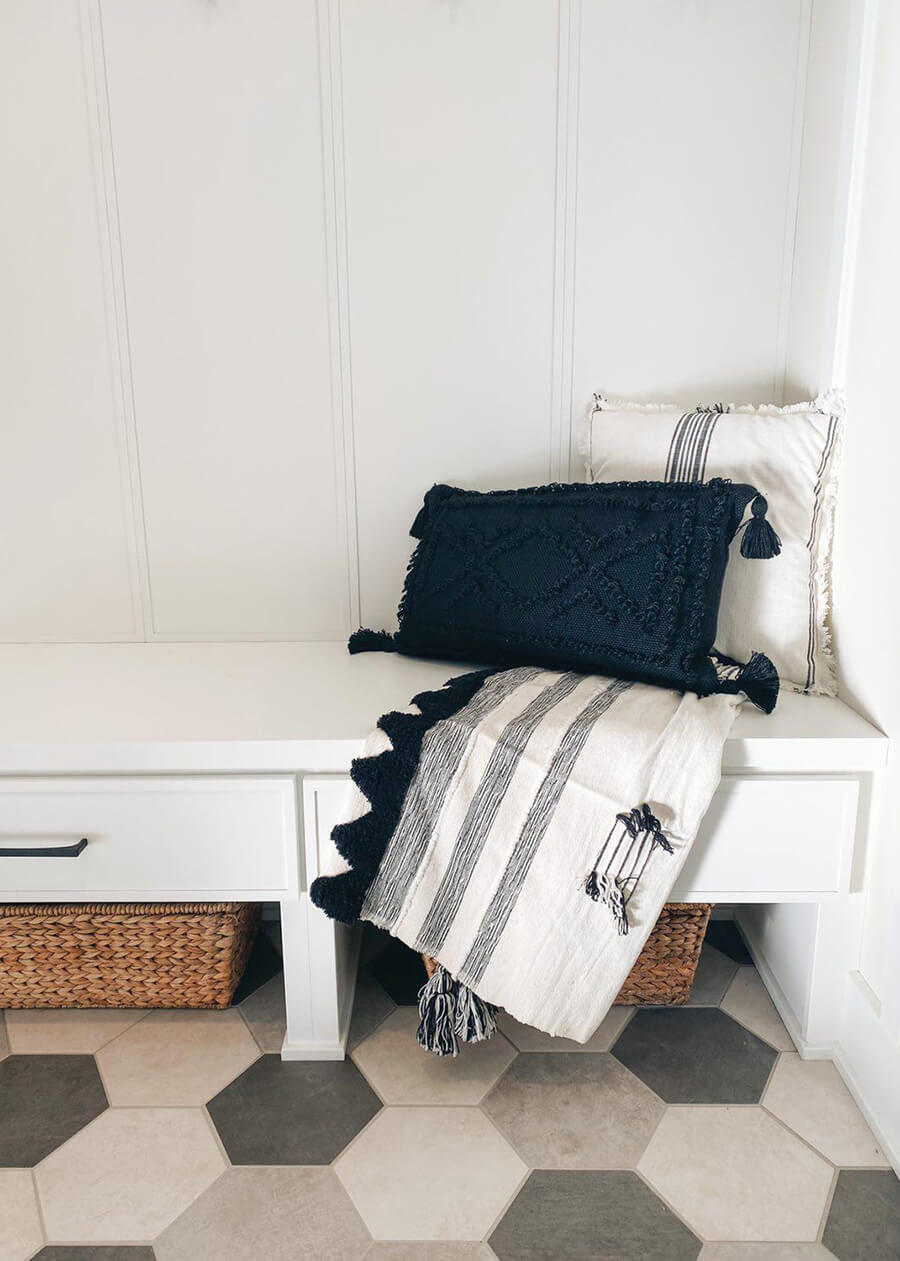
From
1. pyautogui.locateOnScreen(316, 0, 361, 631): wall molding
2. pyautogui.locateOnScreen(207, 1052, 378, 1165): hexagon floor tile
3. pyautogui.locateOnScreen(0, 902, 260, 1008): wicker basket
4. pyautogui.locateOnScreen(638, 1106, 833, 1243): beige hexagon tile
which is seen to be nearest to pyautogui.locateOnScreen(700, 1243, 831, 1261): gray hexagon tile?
pyautogui.locateOnScreen(638, 1106, 833, 1243): beige hexagon tile

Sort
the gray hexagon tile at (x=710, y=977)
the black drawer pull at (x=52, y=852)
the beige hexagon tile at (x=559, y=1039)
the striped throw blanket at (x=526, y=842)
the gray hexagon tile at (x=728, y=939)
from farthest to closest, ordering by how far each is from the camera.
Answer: the gray hexagon tile at (x=728, y=939)
the gray hexagon tile at (x=710, y=977)
the beige hexagon tile at (x=559, y=1039)
the black drawer pull at (x=52, y=852)
the striped throw blanket at (x=526, y=842)

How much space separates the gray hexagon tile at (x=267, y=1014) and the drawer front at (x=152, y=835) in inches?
10.9

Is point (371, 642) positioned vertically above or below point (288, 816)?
above

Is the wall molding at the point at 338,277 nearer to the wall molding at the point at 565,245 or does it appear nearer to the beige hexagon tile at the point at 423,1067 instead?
the wall molding at the point at 565,245

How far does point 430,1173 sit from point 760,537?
1.01 m

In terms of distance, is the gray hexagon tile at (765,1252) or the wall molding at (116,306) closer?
the gray hexagon tile at (765,1252)

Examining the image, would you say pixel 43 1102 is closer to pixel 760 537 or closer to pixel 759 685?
pixel 759 685

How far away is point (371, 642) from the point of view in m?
1.67

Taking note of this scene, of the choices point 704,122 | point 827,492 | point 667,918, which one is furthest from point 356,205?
point 667,918

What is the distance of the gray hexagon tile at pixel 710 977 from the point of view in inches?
59.9

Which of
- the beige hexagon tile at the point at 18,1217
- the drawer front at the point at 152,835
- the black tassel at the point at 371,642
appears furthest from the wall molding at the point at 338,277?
the beige hexagon tile at the point at 18,1217

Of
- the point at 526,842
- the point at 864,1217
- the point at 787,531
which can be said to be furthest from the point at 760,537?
the point at 864,1217

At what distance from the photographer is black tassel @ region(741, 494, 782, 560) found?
135 centimetres

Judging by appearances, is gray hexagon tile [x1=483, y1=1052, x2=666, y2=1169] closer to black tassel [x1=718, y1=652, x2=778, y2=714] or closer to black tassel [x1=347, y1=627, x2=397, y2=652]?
black tassel [x1=718, y1=652, x2=778, y2=714]
